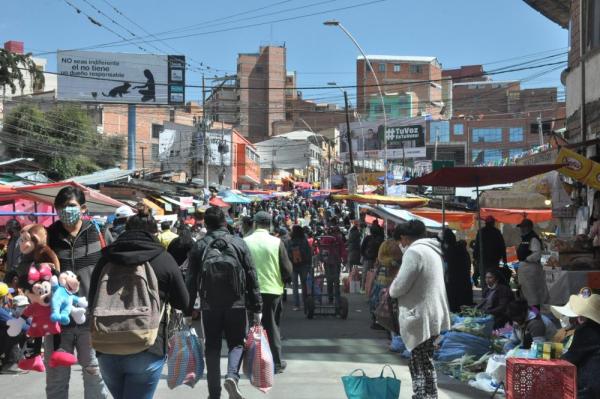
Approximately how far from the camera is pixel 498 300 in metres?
8.85

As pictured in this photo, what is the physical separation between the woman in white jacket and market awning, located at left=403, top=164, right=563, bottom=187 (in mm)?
3646

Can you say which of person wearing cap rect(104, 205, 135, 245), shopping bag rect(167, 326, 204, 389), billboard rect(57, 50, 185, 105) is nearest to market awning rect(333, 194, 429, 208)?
person wearing cap rect(104, 205, 135, 245)

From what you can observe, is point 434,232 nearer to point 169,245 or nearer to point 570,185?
point 570,185

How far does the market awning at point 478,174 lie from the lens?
909 centimetres

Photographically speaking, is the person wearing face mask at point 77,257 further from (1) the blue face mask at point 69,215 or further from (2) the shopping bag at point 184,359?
(2) the shopping bag at point 184,359

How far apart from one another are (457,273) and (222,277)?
22.7ft

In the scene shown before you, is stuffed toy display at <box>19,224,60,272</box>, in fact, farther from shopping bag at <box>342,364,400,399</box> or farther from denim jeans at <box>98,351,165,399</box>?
shopping bag at <box>342,364,400,399</box>

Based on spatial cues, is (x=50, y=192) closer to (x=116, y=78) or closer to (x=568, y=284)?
(x=568, y=284)

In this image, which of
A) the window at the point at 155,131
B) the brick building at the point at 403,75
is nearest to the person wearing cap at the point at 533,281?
the window at the point at 155,131

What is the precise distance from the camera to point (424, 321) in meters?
5.56

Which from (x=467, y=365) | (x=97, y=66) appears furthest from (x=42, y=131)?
(x=467, y=365)

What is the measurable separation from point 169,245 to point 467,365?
15.0ft

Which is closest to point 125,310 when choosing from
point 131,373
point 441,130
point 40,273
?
point 131,373

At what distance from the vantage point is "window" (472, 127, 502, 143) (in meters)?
83.6
